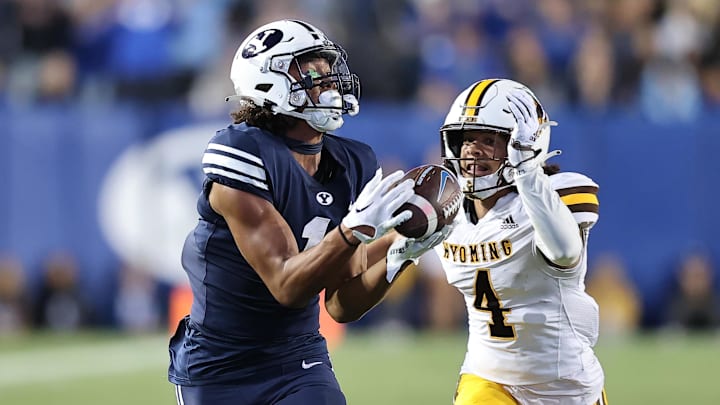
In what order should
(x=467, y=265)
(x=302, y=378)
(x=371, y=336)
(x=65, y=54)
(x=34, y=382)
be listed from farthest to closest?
(x=65, y=54) < (x=371, y=336) < (x=34, y=382) < (x=467, y=265) < (x=302, y=378)

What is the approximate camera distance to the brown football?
4102mm

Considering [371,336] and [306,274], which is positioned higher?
[306,274]

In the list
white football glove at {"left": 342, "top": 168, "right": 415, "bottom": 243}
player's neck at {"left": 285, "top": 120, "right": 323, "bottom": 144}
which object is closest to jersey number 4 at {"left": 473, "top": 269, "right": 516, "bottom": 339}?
player's neck at {"left": 285, "top": 120, "right": 323, "bottom": 144}

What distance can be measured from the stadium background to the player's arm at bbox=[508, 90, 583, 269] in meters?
Result: 6.38

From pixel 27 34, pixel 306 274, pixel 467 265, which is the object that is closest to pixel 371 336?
pixel 27 34

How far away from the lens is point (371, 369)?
31.9 ft

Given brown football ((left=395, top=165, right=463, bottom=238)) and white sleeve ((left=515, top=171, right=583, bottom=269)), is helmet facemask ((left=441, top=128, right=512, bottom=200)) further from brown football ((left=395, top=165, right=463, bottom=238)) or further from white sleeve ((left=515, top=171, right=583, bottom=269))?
brown football ((left=395, top=165, right=463, bottom=238))

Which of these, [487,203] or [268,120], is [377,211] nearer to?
[268,120]

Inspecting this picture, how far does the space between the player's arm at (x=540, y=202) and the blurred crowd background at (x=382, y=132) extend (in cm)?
643

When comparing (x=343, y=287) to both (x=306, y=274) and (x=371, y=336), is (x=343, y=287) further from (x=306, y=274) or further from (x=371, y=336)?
(x=371, y=336)

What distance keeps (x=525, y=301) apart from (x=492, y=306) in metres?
0.13

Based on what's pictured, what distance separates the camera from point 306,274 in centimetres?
409

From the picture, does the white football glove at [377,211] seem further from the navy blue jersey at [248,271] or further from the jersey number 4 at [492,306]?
the jersey number 4 at [492,306]

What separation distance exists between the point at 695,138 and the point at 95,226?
5.30 metres
